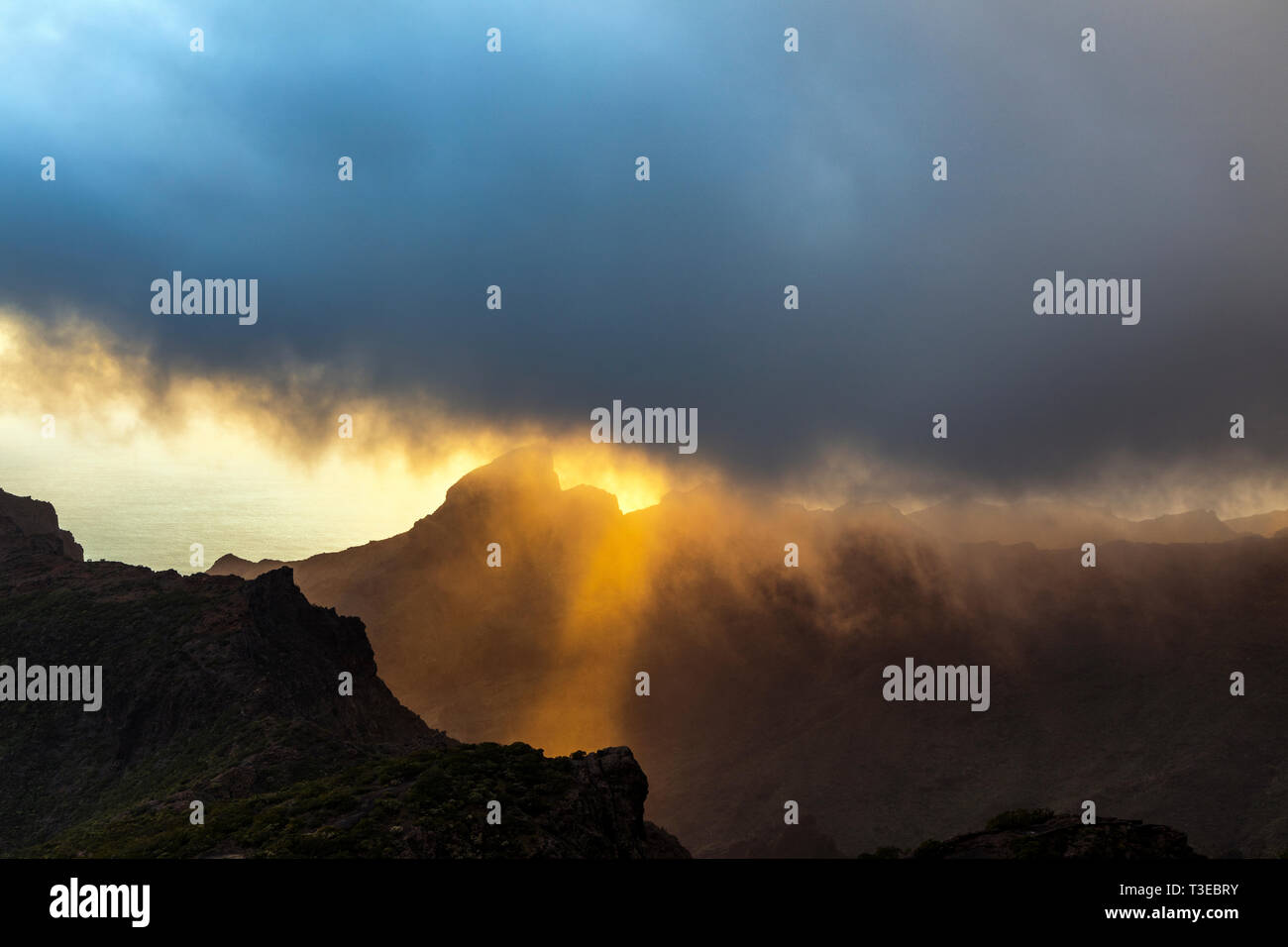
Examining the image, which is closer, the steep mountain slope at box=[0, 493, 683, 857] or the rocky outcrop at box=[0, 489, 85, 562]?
the steep mountain slope at box=[0, 493, 683, 857]

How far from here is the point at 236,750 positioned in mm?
54406

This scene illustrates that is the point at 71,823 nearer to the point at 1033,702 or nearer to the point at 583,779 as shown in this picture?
the point at 583,779

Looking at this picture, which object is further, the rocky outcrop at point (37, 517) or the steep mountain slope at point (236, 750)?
the rocky outcrop at point (37, 517)

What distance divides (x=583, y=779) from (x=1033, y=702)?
18517 centimetres

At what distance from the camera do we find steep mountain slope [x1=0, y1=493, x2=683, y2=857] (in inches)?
1458

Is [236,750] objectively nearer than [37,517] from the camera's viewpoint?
Yes

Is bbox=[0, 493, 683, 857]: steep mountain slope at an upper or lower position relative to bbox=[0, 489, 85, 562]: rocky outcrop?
lower

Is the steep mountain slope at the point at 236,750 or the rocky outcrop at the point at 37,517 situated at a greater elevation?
the rocky outcrop at the point at 37,517

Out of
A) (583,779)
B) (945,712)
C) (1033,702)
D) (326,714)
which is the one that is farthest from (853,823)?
(583,779)

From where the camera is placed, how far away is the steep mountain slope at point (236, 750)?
121 ft

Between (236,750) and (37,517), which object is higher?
(37,517)

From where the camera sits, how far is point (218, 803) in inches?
1806
